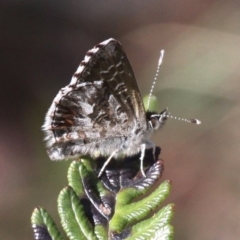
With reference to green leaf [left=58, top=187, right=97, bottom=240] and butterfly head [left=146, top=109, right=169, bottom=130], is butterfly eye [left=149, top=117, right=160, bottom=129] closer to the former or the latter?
butterfly head [left=146, top=109, right=169, bottom=130]

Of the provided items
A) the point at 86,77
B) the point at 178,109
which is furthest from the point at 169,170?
the point at 86,77

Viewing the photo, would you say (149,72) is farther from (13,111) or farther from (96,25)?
(13,111)

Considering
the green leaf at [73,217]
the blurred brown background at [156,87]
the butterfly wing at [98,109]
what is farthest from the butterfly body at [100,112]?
the blurred brown background at [156,87]

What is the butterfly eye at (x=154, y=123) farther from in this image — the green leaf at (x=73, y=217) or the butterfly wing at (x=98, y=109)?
the green leaf at (x=73, y=217)

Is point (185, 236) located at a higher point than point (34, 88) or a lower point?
lower

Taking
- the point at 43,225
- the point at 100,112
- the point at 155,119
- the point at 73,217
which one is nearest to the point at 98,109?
the point at 100,112

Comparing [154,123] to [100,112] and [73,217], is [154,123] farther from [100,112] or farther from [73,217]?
[73,217]

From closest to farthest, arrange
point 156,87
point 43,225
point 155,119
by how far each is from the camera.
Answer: point 43,225 → point 155,119 → point 156,87
